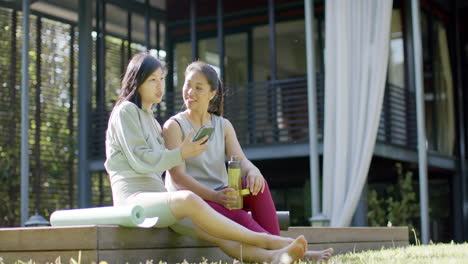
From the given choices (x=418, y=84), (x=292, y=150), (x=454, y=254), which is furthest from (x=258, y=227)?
(x=292, y=150)

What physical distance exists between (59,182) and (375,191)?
467cm

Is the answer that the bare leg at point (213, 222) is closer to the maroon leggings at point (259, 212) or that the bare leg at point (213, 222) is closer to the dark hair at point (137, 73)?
the maroon leggings at point (259, 212)

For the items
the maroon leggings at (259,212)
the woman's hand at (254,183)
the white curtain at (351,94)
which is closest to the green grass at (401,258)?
the maroon leggings at (259,212)

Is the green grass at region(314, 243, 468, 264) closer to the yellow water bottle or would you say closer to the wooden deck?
the yellow water bottle

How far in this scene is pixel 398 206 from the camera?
9969mm

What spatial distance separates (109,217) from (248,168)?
31.3 inches

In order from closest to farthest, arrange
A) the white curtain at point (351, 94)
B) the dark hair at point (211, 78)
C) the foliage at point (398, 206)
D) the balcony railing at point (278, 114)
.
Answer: the dark hair at point (211, 78), the white curtain at point (351, 94), the balcony railing at point (278, 114), the foliage at point (398, 206)

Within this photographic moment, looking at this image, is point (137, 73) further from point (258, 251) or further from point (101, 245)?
point (258, 251)

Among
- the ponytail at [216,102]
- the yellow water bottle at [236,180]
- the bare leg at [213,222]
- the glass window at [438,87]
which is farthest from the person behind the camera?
the glass window at [438,87]

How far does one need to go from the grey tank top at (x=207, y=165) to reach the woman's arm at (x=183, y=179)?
0.06 metres

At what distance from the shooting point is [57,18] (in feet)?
37.7

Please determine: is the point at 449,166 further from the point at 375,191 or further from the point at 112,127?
the point at 112,127

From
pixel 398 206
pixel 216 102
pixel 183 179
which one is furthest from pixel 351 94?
pixel 183 179

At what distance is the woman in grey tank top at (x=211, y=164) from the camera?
3.46 metres
